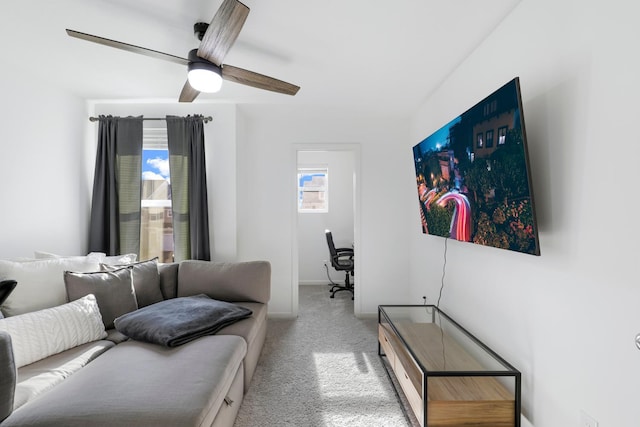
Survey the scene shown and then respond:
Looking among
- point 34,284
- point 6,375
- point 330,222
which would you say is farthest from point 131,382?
point 330,222

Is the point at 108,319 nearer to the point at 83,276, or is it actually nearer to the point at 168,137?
the point at 83,276

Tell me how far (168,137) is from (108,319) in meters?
1.92

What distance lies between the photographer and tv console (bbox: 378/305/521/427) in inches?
57.5

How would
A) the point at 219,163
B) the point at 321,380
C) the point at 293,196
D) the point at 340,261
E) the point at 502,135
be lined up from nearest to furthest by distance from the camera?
the point at 502,135
the point at 321,380
the point at 219,163
the point at 293,196
the point at 340,261

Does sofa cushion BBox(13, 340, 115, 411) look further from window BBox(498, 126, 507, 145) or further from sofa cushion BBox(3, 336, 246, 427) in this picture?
window BBox(498, 126, 507, 145)

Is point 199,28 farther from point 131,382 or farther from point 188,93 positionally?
point 131,382

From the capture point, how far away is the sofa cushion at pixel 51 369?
4.29 feet

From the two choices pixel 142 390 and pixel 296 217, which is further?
pixel 296 217

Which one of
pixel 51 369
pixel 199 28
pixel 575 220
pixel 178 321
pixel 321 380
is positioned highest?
pixel 199 28

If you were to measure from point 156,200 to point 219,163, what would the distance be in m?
0.83

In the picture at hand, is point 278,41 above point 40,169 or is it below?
above

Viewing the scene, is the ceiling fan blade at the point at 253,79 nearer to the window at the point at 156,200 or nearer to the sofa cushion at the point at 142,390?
the window at the point at 156,200

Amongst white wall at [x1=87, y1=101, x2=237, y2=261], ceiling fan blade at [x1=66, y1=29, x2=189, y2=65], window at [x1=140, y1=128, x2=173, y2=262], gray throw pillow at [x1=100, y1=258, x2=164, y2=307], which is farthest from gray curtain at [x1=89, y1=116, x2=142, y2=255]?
ceiling fan blade at [x1=66, y1=29, x2=189, y2=65]

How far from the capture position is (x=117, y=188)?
3.11 m
